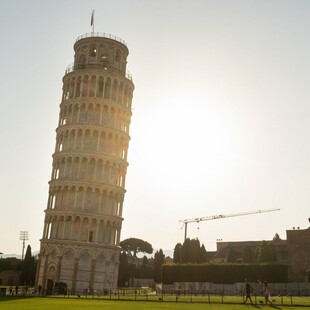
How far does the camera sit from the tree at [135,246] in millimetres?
134125

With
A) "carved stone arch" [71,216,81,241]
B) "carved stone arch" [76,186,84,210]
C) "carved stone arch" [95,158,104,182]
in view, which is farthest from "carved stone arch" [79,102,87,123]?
"carved stone arch" [71,216,81,241]

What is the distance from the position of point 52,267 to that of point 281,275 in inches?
1430

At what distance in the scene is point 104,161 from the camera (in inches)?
2457

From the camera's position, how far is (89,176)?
61.7 m

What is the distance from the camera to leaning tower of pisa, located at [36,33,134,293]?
5816 centimetres

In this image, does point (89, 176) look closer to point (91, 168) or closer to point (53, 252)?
point (91, 168)

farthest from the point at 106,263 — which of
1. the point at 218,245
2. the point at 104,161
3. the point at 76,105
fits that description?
the point at 218,245

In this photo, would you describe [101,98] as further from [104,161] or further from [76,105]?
[104,161]

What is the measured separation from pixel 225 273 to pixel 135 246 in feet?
230

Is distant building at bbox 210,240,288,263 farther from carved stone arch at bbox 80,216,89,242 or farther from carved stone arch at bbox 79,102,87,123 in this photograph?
carved stone arch at bbox 79,102,87,123

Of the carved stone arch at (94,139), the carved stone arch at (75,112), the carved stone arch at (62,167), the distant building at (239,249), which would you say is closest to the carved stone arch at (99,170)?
the carved stone arch at (94,139)

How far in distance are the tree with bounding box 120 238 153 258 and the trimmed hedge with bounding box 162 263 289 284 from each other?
64648 mm

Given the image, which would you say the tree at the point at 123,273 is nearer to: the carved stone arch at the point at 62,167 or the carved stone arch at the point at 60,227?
the carved stone arch at the point at 60,227

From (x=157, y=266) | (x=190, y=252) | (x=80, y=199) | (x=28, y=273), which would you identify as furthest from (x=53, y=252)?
(x=157, y=266)
